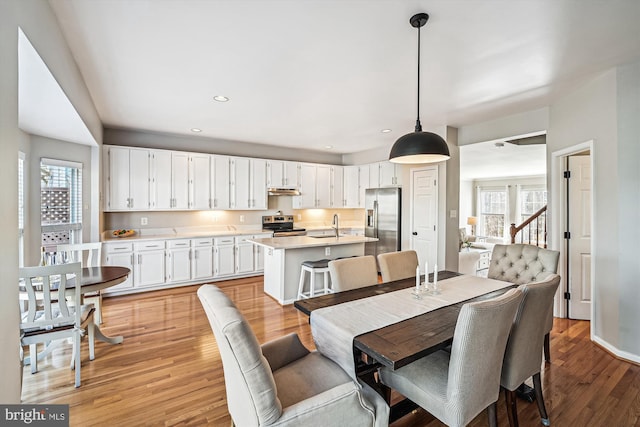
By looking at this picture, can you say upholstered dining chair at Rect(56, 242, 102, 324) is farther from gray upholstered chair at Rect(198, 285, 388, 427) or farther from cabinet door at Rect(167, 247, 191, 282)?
gray upholstered chair at Rect(198, 285, 388, 427)

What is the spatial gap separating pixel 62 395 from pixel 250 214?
4.31 m

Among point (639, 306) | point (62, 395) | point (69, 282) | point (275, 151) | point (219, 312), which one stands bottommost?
point (62, 395)

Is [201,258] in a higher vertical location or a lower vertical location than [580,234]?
lower

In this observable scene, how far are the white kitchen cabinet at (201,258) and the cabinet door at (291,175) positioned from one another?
199 centimetres

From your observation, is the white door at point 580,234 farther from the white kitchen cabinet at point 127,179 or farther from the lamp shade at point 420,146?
the white kitchen cabinet at point 127,179

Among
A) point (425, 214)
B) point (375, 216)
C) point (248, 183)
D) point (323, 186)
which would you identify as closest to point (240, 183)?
point (248, 183)

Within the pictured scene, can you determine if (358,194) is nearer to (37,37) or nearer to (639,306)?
(639,306)

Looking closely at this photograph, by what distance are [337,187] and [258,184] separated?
194 centimetres

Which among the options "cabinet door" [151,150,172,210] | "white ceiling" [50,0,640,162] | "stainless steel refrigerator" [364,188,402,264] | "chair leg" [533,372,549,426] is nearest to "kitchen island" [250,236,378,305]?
"stainless steel refrigerator" [364,188,402,264]

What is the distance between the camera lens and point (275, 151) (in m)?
6.45

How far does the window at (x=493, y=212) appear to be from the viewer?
10422mm

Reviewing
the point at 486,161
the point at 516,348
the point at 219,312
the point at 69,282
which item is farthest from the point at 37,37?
the point at 486,161

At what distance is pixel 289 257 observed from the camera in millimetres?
4199

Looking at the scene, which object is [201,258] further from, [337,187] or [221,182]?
[337,187]
